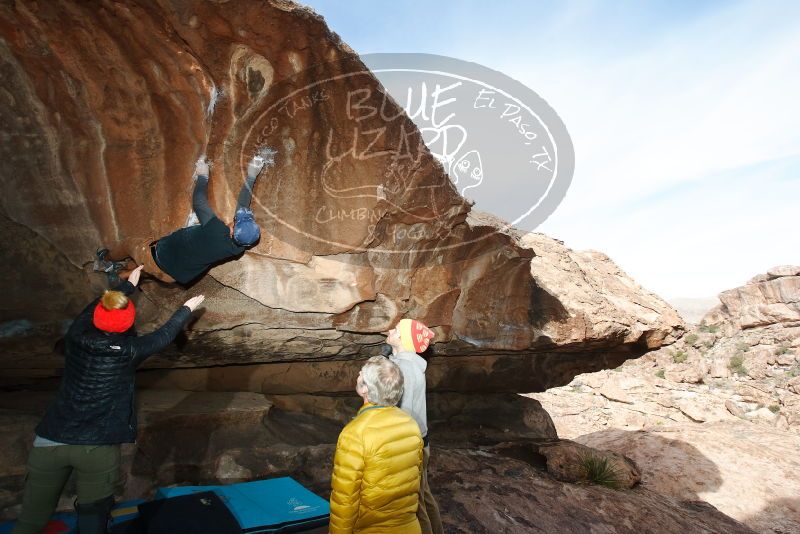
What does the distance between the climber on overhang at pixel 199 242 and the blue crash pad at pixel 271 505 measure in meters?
1.72

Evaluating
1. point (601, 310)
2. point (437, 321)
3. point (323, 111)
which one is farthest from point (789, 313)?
point (323, 111)

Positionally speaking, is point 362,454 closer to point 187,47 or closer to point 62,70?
point 187,47

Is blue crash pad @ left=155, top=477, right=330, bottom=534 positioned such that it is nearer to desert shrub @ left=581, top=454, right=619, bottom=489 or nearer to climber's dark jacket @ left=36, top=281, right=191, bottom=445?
climber's dark jacket @ left=36, top=281, right=191, bottom=445

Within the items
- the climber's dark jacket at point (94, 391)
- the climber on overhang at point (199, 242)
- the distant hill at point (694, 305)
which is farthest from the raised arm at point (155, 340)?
the distant hill at point (694, 305)

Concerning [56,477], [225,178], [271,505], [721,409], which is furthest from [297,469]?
[721,409]

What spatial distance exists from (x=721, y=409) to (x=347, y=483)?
21.7 m

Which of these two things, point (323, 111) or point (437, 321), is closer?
point (323, 111)

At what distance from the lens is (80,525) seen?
2.65m

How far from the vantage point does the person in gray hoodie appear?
3.18 m

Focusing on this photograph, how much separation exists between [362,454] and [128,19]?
9.91 feet

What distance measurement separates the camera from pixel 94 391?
2.67m

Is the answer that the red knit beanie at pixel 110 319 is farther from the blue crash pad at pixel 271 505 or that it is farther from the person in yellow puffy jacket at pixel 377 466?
the blue crash pad at pixel 271 505

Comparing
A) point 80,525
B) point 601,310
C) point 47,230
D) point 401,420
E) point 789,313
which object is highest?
point 789,313

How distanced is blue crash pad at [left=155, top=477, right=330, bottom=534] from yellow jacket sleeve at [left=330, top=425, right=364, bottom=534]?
148 cm
